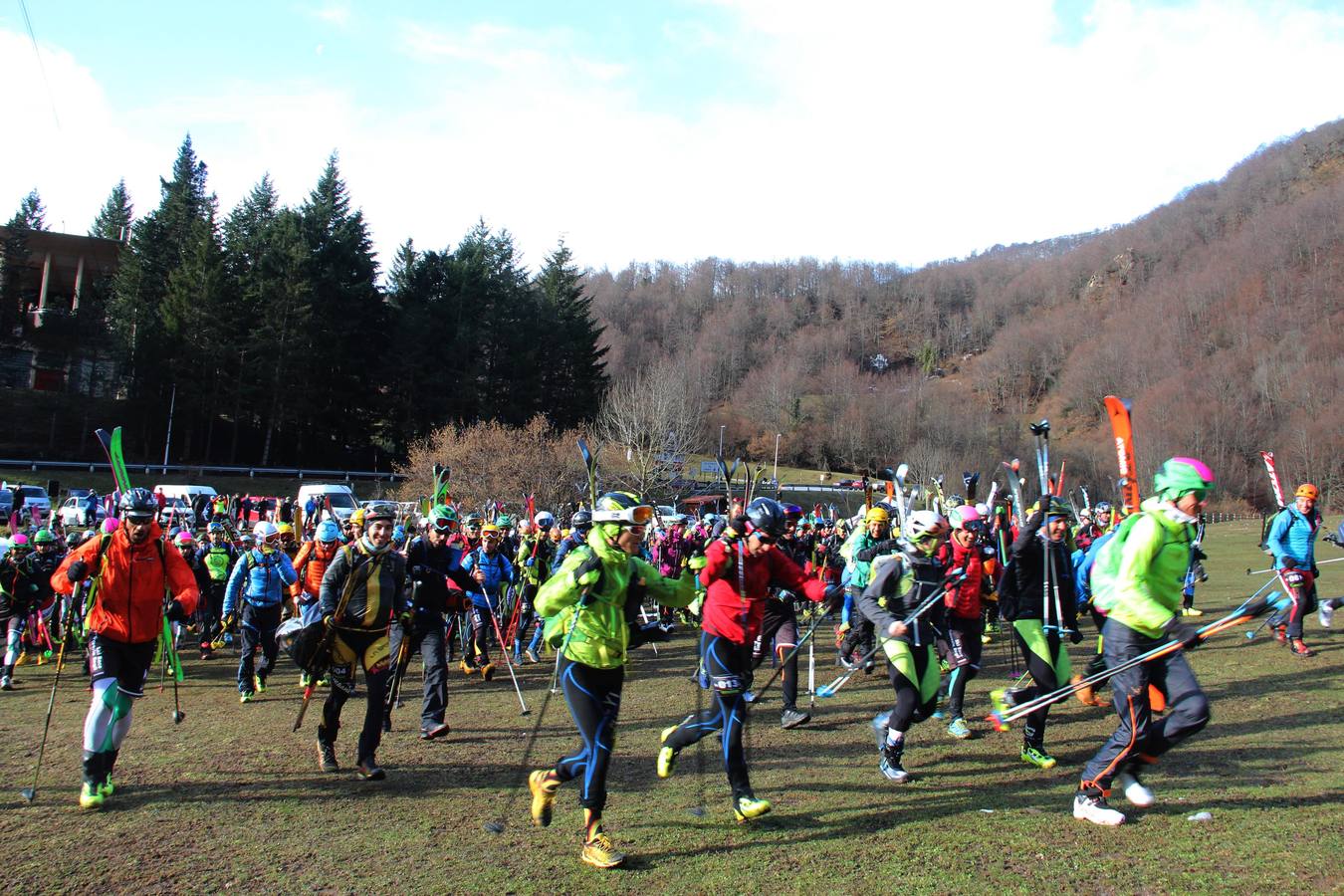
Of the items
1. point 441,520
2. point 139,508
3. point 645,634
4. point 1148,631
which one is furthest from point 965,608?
point 139,508

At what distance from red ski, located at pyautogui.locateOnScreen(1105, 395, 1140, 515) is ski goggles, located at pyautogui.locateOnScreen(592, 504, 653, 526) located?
16.2 feet

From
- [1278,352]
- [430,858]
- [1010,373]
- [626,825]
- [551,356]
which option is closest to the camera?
[430,858]

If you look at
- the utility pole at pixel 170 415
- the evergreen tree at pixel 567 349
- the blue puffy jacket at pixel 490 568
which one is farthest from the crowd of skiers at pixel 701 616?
the evergreen tree at pixel 567 349

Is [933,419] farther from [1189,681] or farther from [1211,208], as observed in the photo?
[1189,681]

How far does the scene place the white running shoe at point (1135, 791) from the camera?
5695 mm

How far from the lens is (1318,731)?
24.7 ft

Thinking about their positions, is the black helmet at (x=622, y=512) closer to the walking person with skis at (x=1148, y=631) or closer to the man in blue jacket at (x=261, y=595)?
the walking person with skis at (x=1148, y=631)

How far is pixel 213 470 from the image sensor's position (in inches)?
1881

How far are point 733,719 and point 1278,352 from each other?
4366 inches

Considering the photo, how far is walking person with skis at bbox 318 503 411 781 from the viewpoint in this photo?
696cm

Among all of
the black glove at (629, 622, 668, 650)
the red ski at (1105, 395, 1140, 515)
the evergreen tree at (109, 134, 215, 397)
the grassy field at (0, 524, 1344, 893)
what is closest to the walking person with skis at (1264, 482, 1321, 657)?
the grassy field at (0, 524, 1344, 893)

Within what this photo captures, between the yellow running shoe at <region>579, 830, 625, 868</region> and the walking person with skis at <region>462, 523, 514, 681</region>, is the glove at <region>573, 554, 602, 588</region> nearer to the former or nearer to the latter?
the yellow running shoe at <region>579, 830, 625, 868</region>

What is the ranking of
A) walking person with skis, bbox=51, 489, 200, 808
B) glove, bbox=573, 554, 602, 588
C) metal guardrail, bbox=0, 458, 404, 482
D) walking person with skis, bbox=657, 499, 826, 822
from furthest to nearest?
metal guardrail, bbox=0, 458, 404, 482, walking person with skis, bbox=51, 489, 200, 808, walking person with skis, bbox=657, 499, 826, 822, glove, bbox=573, 554, 602, 588

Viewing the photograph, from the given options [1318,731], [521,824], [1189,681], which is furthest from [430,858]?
[1318,731]
